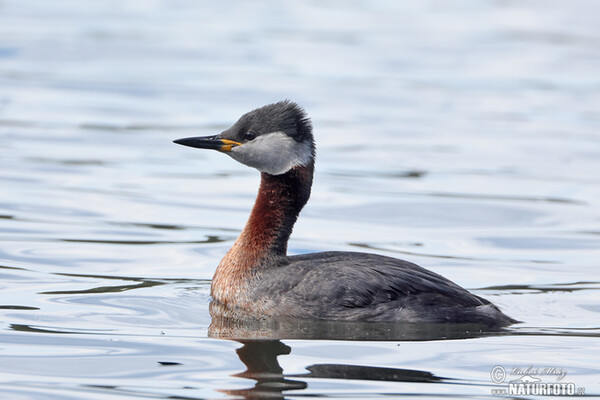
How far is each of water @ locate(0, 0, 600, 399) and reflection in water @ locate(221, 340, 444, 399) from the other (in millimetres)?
20

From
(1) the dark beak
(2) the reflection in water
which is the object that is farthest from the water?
(1) the dark beak

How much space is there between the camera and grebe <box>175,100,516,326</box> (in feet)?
25.8

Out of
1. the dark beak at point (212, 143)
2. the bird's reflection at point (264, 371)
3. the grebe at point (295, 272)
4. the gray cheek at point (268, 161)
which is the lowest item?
the bird's reflection at point (264, 371)

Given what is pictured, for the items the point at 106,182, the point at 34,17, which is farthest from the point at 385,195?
the point at 34,17

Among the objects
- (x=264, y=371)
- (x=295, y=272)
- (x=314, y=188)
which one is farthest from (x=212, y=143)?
(x=314, y=188)

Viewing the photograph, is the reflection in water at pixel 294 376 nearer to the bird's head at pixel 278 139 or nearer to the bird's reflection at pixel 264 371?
the bird's reflection at pixel 264 371

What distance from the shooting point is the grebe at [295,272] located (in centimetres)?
785

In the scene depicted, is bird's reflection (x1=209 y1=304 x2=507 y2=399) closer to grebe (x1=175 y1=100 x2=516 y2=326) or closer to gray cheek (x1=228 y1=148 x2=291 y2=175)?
grebe (x1=175 y1=100 x2=516 y2=326)

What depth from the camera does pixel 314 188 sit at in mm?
13602

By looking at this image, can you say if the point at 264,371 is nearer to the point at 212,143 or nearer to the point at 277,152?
the point at 277,152

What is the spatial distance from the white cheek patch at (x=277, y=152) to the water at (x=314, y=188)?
45.6 inches

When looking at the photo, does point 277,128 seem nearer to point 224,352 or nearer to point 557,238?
point 224,352

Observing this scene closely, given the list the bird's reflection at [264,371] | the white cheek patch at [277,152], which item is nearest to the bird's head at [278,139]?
the white cheek patch at [277,152]

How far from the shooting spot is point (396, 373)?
6.70 meters
